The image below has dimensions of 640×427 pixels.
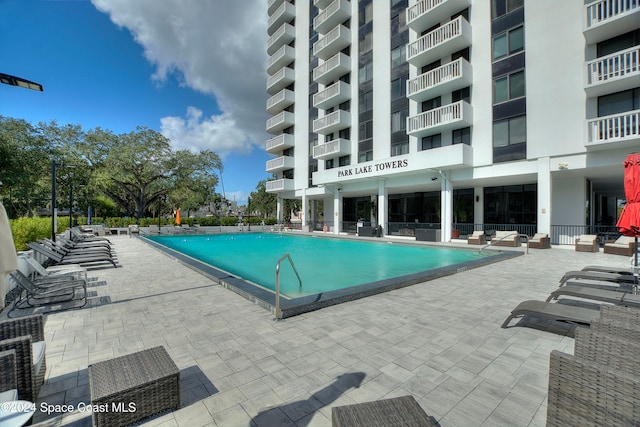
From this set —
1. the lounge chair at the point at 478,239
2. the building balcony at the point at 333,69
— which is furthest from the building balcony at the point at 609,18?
the building balcony at the point at 333,69

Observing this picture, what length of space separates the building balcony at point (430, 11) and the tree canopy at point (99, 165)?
26.0 metres

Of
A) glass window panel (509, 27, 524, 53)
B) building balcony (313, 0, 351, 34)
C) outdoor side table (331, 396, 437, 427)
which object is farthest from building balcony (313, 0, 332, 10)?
outdoor side table (331, 396, 437, 427)

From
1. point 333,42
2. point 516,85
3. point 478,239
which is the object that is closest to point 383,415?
point 478,239

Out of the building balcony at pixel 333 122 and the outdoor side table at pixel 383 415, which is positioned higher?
the building balcony at pixel 333 122

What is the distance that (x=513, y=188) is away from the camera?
59.1 ft

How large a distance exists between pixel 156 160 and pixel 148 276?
2922cm

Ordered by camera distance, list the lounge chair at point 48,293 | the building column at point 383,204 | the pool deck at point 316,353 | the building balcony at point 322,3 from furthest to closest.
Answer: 1. the building balcony at point 322,3
2. the building column at point 383,204
3. the lounge chair at point 48,293
4. the pool deck at point 316,353

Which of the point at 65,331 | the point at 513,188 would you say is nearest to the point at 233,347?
the point at 65,331

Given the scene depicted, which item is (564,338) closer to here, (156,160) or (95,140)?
(156,160)

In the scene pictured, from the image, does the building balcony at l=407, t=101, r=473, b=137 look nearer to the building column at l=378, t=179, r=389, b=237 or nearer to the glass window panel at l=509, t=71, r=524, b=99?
the glass window panel at l=509, t=71, r=524, b=99

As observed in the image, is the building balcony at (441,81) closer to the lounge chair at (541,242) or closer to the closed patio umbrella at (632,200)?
the lounge chair at (541,242)

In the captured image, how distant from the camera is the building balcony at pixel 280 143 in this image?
1227 inches

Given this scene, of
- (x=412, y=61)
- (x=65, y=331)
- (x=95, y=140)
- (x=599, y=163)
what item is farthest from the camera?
(x=95, y=140)

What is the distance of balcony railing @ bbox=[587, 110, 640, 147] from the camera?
38.1 feet
